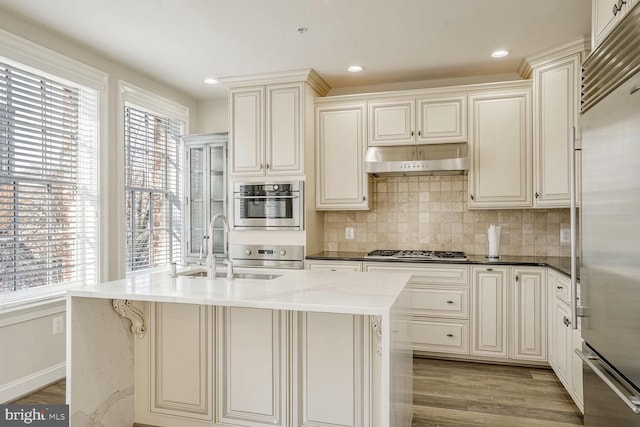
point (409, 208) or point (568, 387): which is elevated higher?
point (409, 208)

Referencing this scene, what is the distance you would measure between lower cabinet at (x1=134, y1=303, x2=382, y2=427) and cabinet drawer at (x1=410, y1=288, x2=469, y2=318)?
5.63 feet

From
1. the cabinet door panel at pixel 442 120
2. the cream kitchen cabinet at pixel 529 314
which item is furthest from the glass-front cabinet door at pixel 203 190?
the cream kitchen cabinet at pixel 529 314

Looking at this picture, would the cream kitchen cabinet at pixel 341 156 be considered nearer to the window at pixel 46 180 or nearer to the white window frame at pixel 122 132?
the white window frame at pixel 122 132

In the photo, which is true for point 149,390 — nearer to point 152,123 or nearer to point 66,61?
point 66,61

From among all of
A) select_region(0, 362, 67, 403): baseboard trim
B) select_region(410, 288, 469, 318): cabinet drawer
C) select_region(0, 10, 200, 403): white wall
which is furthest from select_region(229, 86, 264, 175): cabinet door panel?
select_region(0, 362, 67, 403): baseboard trim

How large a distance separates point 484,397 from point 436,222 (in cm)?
174

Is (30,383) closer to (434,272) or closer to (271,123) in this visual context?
(271,123)

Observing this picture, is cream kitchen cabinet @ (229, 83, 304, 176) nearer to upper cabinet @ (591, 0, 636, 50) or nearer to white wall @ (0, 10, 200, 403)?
white wall @ (0, 10, 200, 403)

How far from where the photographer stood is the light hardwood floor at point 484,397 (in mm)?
2561

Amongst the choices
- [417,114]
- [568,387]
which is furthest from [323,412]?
[417,114]

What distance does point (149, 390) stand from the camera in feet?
7.84

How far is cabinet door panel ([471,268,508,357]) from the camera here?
3.46 metres

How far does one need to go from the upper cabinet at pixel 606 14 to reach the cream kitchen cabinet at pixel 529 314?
2.02 meters

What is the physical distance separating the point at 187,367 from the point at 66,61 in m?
2.60
